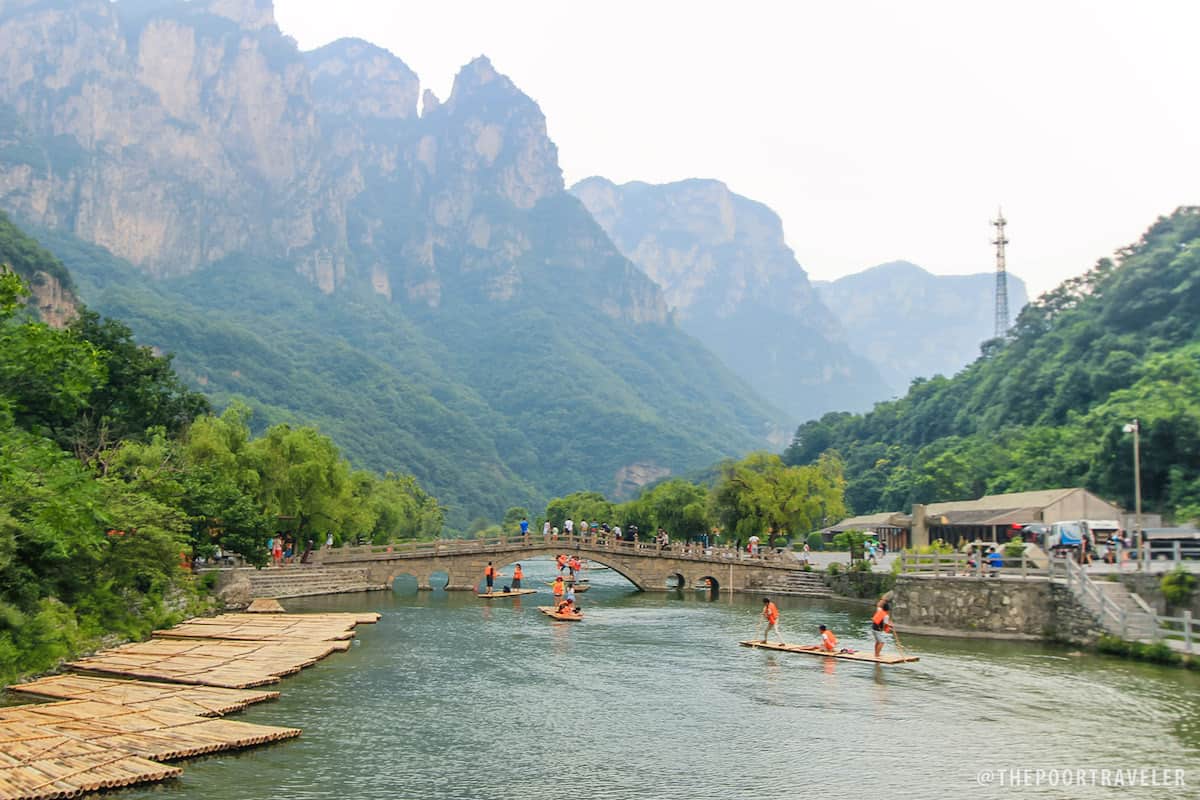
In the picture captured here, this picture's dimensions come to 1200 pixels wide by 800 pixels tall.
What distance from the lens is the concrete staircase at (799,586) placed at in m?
61.6

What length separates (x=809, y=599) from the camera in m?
60.5

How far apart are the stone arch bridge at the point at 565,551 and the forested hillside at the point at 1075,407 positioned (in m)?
23.9

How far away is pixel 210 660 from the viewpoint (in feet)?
97.5

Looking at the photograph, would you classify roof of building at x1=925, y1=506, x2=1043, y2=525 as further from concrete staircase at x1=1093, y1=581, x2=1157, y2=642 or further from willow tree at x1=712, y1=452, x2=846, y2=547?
concrete staircase at x1=1093, y1=581, x2=1157, y2=642

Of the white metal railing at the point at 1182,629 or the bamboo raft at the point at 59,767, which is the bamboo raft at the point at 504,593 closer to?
the white metal railing at the point at 1182,629

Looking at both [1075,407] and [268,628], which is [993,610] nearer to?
[268,628]

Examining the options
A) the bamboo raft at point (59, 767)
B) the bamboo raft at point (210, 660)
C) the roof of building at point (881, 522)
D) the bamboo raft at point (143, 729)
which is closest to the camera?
the bamboo raft at point (59, 767)

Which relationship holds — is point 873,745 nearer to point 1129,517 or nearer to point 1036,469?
point 1129,517

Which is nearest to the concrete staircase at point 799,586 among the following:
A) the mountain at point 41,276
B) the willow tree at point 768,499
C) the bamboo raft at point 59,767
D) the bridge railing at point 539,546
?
the bridge railing at point 539,546

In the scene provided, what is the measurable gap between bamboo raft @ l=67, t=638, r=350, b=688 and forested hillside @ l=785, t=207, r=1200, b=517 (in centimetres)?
5046

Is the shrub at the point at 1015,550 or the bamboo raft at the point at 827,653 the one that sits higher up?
the shrub at the point at 1015,550

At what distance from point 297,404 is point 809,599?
400 ft

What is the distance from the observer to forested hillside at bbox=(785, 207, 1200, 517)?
66.0 m

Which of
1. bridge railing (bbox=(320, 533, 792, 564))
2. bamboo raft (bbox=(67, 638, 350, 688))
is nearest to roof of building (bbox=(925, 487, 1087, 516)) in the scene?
bridge railing (bbox=(320, 533, 792, 564))
